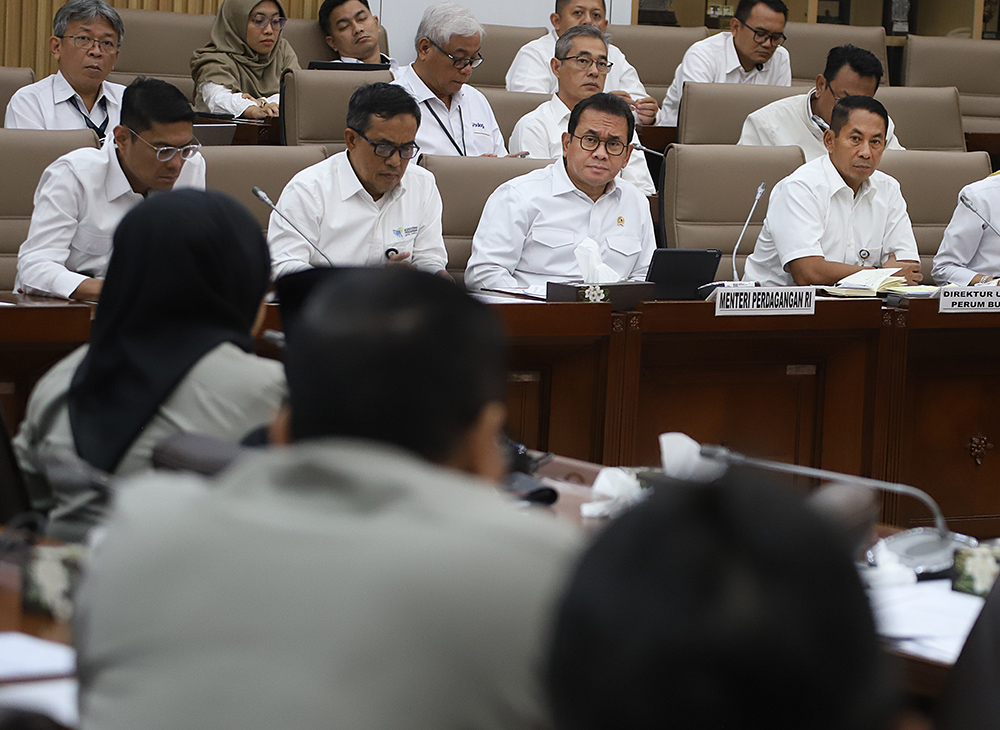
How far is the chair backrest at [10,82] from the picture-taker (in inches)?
184

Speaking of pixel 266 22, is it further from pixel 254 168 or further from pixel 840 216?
pixel 840 216

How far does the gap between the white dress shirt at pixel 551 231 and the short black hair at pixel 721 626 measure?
3.08 meters

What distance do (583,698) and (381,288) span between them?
424 millimetres

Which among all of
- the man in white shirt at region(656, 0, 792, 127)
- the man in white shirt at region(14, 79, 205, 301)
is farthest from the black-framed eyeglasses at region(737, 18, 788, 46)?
the man in white shirt at region(14, 79, 205, 301)

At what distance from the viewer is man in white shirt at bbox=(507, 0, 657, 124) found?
552 centimetres

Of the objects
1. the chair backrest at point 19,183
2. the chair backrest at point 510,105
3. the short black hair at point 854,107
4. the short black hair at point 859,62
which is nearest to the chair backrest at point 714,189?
the short black hair at point 854,107

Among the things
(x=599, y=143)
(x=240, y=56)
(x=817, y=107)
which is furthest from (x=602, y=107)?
(x=240, y=56)

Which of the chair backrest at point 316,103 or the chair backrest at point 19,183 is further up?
the chair backrest at point 316,103

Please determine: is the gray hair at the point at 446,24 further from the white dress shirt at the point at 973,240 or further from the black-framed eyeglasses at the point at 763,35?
the white dress shirt at the point at 973,240

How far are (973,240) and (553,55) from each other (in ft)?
7.14

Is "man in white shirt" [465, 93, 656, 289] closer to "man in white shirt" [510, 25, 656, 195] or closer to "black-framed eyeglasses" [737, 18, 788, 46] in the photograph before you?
"man in white shirt" [510, 25, 656, 195]

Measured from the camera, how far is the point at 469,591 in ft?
2.46

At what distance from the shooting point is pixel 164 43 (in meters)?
5.47

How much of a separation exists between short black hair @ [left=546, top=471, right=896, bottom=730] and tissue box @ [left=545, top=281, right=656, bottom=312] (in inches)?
94.9
